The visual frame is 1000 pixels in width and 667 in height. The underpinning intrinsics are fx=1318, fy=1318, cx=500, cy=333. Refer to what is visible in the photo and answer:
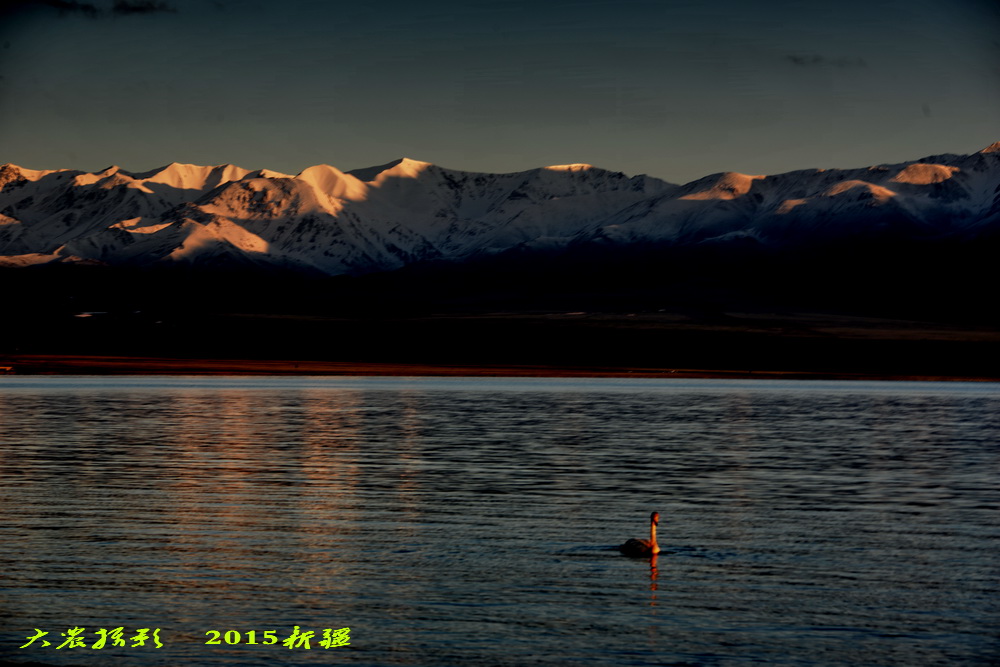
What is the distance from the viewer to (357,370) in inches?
5413

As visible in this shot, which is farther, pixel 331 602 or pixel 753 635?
pixel 331 602

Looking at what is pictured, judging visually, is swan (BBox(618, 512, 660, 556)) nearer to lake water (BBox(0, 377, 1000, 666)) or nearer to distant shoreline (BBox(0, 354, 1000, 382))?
lake water (BBox(0, 377, 1000, 666))

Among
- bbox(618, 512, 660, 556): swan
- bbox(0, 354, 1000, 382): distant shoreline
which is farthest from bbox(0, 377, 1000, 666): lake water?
bbox(0, 354, 1000, 382): distant shoreline

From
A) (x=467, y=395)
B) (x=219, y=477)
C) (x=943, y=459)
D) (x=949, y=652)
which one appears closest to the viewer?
(x=949, y=652)

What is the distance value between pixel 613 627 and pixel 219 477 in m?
23.7

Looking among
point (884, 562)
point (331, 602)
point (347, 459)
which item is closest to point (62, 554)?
point (331, 602)

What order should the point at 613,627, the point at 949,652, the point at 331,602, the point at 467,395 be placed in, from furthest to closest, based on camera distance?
1. the point at 467,395
2. the point at 331,602
3. the point at 613,627
4. the point at 949,652

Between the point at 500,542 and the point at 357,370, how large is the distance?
10688 centimetres

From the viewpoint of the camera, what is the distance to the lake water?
22484mm

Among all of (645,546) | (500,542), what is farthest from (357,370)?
(645,546)

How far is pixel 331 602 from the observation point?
2489cm

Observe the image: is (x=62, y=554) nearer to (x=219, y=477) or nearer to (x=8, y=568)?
(x=8, y=568)

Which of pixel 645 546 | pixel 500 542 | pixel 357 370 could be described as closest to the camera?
pixel 645 546

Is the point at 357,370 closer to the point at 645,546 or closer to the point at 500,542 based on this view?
the point at 500,542
